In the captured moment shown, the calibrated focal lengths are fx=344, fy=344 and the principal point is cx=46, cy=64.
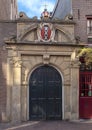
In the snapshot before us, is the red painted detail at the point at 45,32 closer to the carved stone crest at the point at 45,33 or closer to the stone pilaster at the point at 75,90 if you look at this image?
the carved stone crest at the point at 45,33

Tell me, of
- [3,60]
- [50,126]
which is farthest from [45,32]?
[50,126]

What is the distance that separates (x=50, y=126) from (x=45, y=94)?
229cm

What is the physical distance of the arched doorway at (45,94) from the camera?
1608 cm

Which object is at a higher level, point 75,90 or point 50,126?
point 75,90

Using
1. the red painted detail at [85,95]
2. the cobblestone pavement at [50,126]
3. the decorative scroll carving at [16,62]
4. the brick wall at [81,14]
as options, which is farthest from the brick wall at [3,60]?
the red painted detail at [85,95]

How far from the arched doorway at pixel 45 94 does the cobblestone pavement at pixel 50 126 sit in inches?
30.7

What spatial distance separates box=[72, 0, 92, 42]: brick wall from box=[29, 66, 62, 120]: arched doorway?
7.13ft

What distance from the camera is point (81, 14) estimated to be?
16656 millimetres

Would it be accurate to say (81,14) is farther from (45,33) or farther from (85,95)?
(85,95)

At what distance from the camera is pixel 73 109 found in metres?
15.9

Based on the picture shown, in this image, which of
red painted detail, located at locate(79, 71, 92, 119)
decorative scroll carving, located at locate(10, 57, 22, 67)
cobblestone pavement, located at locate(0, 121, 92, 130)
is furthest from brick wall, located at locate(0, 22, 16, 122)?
red painted detail, located at locate(79, 71, 92, 119)

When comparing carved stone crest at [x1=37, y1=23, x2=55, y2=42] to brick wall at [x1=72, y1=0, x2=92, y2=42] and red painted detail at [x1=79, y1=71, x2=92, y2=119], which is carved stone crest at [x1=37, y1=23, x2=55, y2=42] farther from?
red painted detail at [x1=79, y1=71, x2=92, y2=119]

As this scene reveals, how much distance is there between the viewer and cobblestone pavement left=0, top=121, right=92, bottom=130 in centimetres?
1380

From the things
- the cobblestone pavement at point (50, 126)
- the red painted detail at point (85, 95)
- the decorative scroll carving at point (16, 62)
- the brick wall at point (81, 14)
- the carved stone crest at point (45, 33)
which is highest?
the brick wall at point (81, 14)
